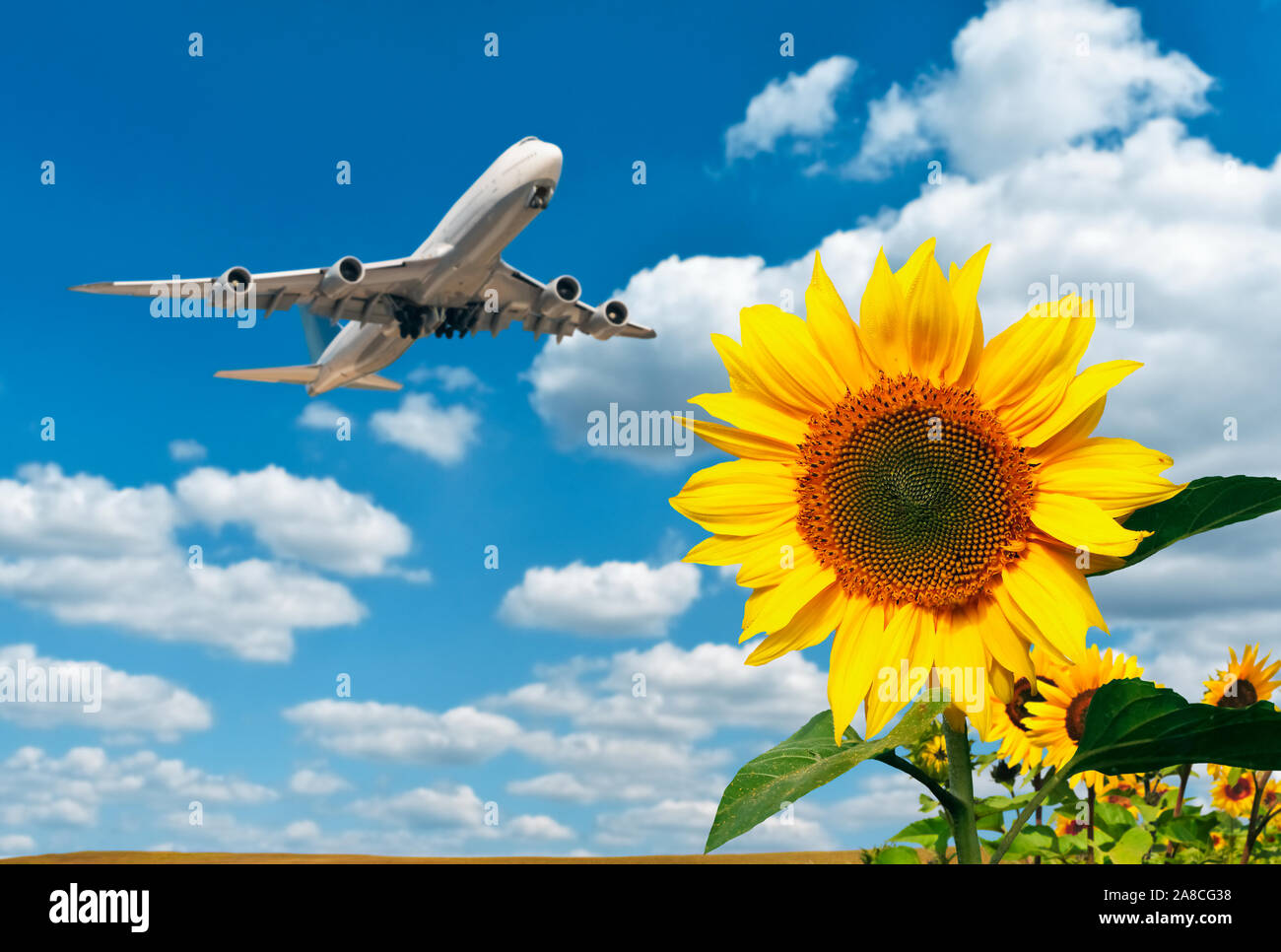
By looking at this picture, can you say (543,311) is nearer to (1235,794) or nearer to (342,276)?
(342,276)

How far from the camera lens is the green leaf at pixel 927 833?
2605 mm

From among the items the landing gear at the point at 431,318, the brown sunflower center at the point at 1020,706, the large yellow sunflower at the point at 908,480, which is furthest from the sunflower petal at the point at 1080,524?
the landing gear at the point at 431,318

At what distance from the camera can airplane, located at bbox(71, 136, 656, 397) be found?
102 ft

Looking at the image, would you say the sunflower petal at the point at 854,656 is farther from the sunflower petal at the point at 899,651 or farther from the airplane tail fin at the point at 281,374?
the airplane tail fin at the point at 281,374

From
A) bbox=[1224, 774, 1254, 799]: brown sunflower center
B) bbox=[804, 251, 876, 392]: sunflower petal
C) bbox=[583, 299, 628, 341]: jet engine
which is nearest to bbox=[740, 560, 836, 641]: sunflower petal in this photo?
bbox=[804, 251, 876, 392]: sunflower petal

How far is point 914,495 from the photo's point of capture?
1933 mm

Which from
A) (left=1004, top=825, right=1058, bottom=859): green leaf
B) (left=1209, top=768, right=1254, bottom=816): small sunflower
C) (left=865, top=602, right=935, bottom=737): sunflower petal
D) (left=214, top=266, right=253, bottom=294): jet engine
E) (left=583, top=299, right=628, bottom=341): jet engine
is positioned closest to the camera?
(left=865, top=602, right=935, bottom=737): sunflower petal

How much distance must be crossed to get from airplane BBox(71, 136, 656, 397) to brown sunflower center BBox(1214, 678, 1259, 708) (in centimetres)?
2965

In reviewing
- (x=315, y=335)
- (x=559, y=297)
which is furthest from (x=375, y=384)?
(x=559, y=297)

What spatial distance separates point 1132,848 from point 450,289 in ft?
110

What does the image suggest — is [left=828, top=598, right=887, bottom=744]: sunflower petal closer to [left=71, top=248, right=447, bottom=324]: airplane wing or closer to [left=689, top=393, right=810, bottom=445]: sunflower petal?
[left=689, top=393, right=810, bottom=445]: sunflower petal

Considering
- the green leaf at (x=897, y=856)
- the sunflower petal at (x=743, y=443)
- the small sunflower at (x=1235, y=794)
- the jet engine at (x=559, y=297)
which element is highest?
the jet engine at (x=559, y=297)

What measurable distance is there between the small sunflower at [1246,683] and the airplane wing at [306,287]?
30.4m
